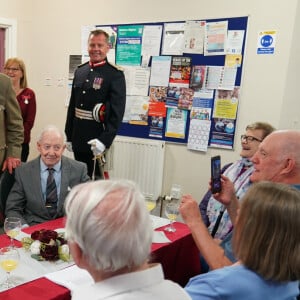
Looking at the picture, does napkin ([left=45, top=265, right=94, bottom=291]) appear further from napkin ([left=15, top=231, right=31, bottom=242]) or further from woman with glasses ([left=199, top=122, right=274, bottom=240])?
woman with glasses ([left=199, top=122, right=274, bottom=240])

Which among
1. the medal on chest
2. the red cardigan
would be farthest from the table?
the red cardigan

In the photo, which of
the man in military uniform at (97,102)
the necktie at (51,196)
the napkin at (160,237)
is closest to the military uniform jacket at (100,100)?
the man in military uniform at (97,102)

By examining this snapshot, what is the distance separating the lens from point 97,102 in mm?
3127

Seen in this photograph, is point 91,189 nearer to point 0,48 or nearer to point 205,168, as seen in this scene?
point 205,168

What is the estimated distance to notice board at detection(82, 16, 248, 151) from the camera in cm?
326

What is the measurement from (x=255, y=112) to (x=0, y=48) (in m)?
3.08

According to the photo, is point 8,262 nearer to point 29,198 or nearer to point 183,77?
point 29,198

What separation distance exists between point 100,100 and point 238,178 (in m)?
1.39

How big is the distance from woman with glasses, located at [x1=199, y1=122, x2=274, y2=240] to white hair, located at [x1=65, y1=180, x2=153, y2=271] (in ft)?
4.68

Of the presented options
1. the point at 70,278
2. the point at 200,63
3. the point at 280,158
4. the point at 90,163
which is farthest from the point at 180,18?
the point at 70,278

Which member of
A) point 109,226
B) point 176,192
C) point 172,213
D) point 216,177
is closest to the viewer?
point 109,226

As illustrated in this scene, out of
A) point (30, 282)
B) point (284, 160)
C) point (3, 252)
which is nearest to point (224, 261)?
point (284, 160)

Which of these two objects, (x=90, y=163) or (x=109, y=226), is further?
(x=90, y=163)

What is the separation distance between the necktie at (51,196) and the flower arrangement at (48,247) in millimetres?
592
